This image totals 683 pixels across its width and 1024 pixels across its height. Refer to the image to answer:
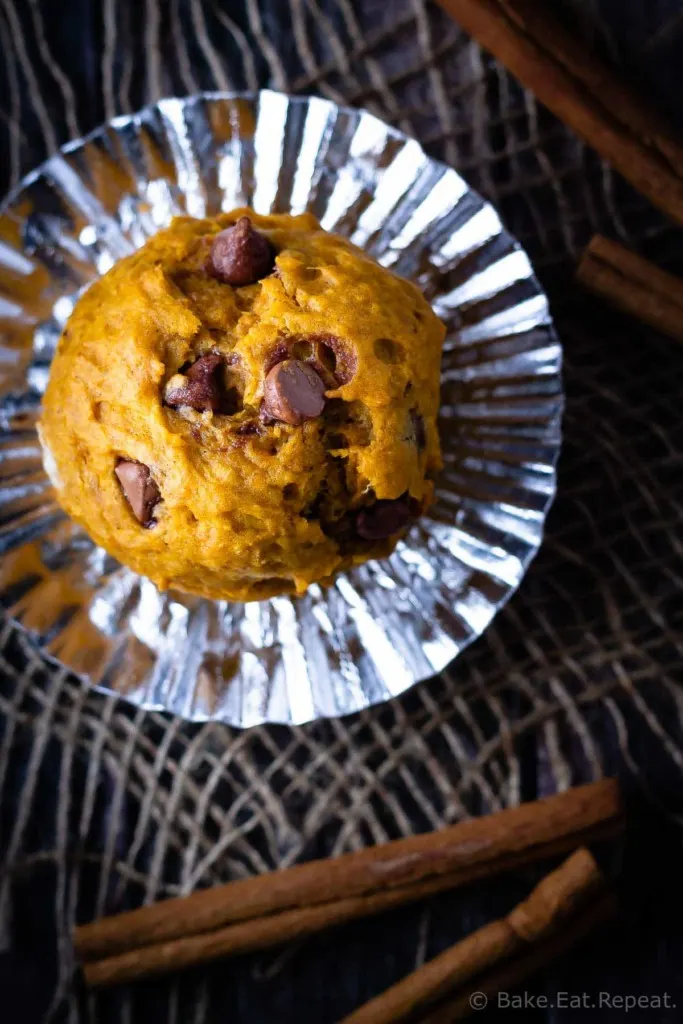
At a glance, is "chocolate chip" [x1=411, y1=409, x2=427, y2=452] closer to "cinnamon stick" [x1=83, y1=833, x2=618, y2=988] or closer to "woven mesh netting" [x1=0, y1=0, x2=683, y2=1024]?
"woven mesh netting" [x1=0, y1=0, x2=683, y2=1024]

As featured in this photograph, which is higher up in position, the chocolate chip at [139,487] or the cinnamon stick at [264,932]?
the chocolate chip at [139,487]

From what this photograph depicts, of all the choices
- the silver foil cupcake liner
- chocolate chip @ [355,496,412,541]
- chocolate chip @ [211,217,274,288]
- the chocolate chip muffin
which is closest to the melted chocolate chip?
the chocolate chip muffin

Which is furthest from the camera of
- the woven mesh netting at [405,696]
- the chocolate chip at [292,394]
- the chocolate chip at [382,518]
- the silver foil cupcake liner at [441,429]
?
the woven mesh netting at [405,696]

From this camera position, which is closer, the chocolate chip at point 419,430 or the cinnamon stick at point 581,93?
the chocolate chip at point 419,430

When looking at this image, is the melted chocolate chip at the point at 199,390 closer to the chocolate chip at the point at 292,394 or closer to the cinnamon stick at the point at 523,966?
the chocolate chip at the point at 292,394

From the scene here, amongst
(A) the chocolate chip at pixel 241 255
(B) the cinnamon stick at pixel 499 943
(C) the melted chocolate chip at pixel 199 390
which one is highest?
(A) the chocolate chip at pixel 241 255

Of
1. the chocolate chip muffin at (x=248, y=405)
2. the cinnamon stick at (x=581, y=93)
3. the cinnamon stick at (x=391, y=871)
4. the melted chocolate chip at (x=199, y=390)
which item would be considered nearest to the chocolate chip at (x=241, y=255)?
the chocolate chip muffin at (x=248, y=405)

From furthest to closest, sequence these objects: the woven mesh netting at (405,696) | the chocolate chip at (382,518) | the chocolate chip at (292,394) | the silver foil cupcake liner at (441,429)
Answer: the woven mesh netting at (405,696) < the silver foil cupcake liner at (441,429) < the chocolate chip at (382,518) < the chocolate chip at (292,394)
